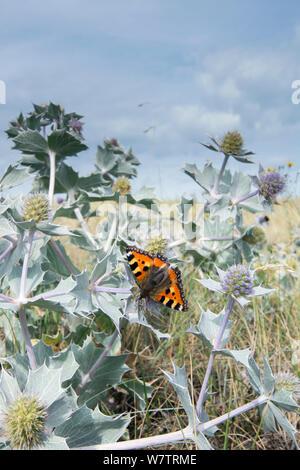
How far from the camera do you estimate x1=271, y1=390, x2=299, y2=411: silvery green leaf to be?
3.77 feet

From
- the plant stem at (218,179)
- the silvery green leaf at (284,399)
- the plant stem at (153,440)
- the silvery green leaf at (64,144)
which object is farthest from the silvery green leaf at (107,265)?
the plant stem at (218,179)

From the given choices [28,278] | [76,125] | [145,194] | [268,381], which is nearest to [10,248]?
[28,278]

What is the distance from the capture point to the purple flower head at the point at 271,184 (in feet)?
6.72

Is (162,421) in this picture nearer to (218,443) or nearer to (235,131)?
(218,443)

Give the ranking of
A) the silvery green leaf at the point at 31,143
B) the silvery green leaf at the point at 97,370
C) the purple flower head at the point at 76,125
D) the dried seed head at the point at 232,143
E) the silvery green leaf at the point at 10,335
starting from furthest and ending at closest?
1. the purple flower head at the point at 76,125
2. the dried seed head at the point at 232,143
3. the silvery green leaf at the point at 31,143
4. the silvery green leaf at the point at 10,335
5. the silvery green leaf at the point at 97,370

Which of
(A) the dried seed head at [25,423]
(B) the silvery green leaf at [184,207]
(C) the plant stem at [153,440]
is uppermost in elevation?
(B) the silvery green leaf at [184,207]

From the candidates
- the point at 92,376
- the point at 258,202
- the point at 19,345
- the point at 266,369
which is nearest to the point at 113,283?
the point at 92,376

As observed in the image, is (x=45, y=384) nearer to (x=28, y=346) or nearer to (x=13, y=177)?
(x=28, y=346)

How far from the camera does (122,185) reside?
2883mm

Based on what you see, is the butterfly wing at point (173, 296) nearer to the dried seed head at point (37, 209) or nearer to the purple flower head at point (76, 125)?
the dried seed head at point (37, 209)

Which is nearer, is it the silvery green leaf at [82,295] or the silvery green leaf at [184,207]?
the silvery green leaf at [82,295]

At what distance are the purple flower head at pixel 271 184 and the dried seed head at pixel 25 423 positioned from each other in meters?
1.58

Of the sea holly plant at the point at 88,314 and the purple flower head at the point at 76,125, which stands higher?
the purple flower head at the point at 76,125

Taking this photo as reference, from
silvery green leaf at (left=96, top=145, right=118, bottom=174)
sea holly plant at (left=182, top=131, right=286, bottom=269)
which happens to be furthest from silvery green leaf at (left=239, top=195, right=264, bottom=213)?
silvery green leaf at (left=96, top=145, right=118, bottom=174)
